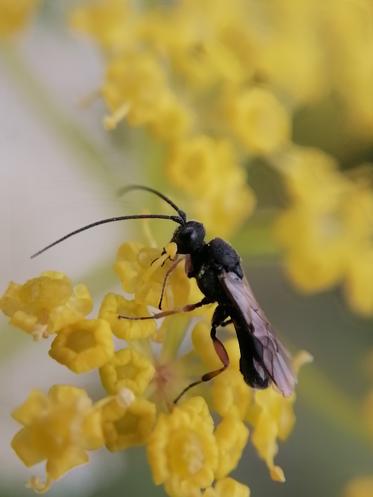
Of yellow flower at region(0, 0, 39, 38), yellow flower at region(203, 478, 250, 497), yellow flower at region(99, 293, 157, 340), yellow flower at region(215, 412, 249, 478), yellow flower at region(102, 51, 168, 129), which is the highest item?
yellow flower at region(0, 0, 39, 38)

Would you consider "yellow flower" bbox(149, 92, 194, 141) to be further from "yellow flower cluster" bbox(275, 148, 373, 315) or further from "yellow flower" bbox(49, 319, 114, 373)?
"yellow flower" bbox(49, 319, 114, 373)

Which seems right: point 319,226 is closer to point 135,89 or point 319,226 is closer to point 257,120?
point 257,120

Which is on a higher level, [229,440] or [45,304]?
[45,304]

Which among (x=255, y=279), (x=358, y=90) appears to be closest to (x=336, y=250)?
(x=255, y=279)

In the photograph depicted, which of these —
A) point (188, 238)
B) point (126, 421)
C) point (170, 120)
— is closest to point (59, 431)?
point (126, 421)

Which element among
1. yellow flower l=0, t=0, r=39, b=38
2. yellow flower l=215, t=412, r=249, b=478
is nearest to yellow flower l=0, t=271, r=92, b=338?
yellow flower l=215, t=412, r=249, b=478

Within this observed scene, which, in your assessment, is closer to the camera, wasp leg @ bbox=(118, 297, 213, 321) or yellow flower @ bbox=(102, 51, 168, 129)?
wasp leg @ bbox=(118, 297, 213, 321)
